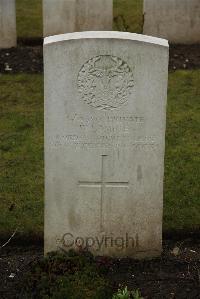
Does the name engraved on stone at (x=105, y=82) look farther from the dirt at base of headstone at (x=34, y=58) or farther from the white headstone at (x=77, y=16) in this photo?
the white headstone at (x=77, y=16)

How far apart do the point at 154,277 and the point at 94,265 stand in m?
0.47

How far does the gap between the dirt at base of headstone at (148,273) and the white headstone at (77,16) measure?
5.92 m

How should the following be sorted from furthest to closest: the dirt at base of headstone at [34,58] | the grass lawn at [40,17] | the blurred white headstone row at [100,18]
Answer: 1. the grass lawn at [40,17]
2. the blurred white headstone row at [100,18]
3. the dirt at base of headstone at [34,58]

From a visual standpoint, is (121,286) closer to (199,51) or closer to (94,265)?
(94,265)

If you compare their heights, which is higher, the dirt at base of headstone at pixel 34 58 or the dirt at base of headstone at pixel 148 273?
the dirt at base of headstone at pixel 34 58

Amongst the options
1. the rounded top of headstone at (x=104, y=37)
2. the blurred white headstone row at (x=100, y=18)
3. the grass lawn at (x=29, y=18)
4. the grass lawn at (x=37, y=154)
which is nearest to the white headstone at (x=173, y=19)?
the blurred white headstone row at (x=100, y=18)

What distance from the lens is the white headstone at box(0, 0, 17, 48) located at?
10.6 m

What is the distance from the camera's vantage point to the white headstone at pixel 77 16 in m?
10.8

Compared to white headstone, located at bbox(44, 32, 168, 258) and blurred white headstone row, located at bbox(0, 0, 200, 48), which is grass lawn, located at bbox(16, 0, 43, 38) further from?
white headstone, located at bbox(44, 32, 168, 258)

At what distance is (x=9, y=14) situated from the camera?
10.6m

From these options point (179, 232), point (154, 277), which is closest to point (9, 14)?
point (179, 232)

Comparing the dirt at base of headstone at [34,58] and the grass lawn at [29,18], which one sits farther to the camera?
the grass lawn at [29,18]

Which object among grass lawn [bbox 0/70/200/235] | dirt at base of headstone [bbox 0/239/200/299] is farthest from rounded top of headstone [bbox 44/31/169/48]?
grass lawn [bbox 0/70/200/235]

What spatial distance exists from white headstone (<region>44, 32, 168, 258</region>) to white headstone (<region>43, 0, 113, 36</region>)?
6.04m
